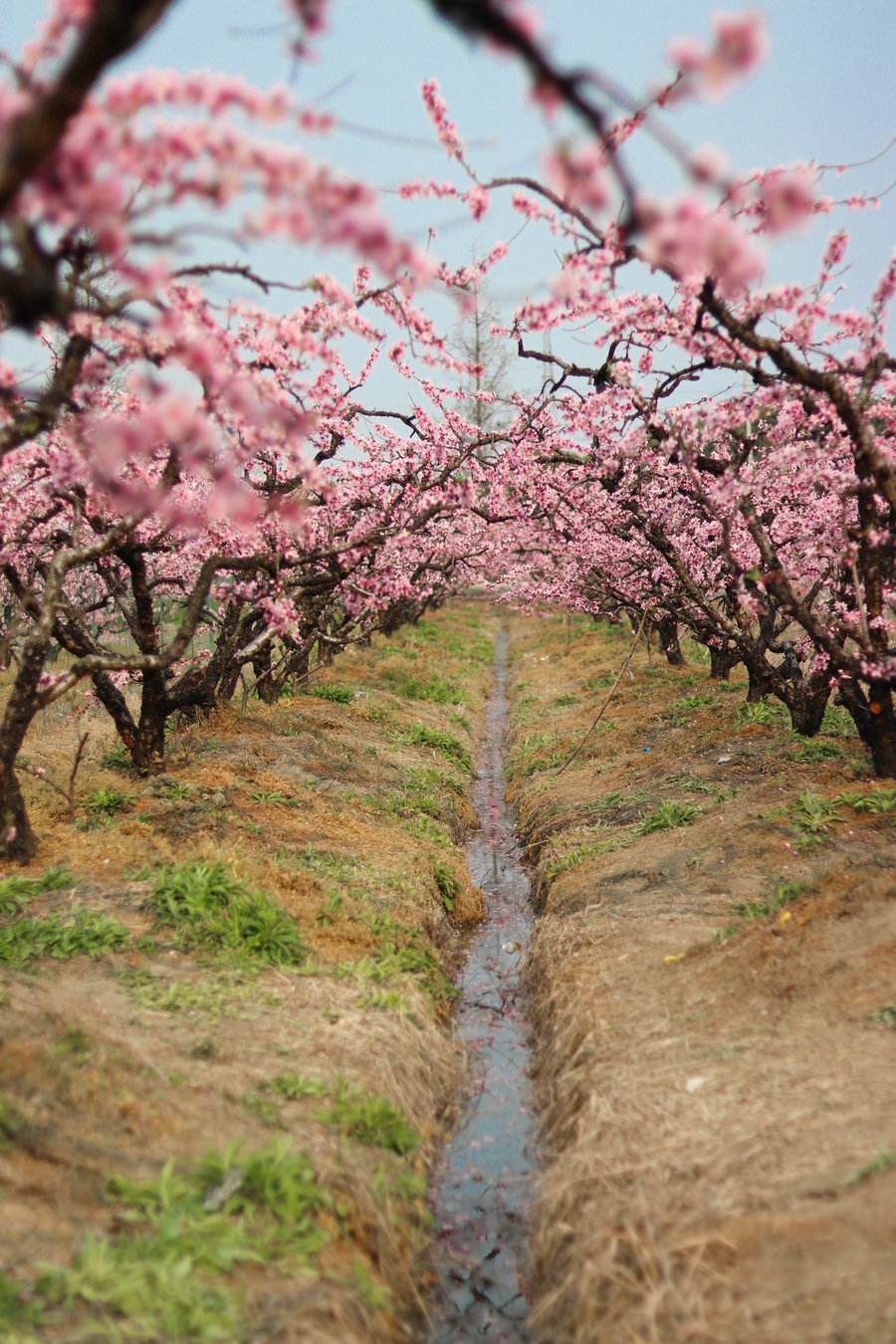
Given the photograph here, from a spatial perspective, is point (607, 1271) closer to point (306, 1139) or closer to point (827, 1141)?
point (827, 1141)

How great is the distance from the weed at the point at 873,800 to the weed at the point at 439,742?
8812 millimetres

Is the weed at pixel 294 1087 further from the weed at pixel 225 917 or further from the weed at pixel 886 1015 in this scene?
the weed at pixel 886 1015

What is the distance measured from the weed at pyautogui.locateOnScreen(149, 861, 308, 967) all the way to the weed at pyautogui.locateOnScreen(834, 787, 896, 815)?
5992 mm

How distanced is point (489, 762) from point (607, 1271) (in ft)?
51.1

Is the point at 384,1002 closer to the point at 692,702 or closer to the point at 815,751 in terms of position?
the point at 815,751

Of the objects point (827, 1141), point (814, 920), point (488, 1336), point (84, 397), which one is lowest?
point (488, 1336)

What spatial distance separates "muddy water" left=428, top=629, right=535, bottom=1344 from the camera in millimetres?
5898

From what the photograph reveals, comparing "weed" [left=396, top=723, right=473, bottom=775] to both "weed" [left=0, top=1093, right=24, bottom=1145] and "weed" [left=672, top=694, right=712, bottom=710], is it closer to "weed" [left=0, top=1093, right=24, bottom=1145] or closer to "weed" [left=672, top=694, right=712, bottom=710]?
"weed" [left=672, top=694, right=712, bottom=710]

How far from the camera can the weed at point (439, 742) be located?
18.5 m

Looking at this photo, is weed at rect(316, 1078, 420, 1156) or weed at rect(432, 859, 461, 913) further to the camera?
weed at rect(432, 859, 461, 913)

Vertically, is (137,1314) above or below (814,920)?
below

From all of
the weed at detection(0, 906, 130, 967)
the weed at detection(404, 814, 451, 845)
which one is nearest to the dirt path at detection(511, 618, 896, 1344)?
the weed at detection(404, 814, 451, 845)

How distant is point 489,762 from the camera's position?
2078 centimetres

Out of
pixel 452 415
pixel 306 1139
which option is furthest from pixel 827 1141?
pixel 452 415
